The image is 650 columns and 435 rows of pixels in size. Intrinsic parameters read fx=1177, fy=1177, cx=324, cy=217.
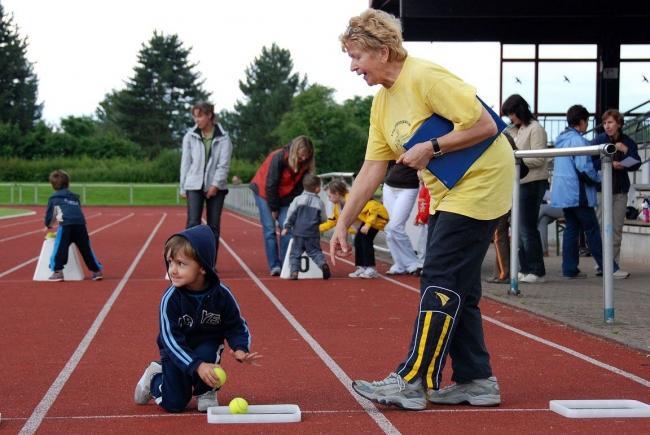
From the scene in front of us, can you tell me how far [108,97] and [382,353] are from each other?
436 ft

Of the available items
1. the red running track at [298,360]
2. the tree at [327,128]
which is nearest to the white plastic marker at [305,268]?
the red running track at [298,360]

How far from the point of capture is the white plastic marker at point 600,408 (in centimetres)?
562

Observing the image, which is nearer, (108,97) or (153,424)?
(153,424)

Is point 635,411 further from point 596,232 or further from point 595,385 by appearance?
point 596,232

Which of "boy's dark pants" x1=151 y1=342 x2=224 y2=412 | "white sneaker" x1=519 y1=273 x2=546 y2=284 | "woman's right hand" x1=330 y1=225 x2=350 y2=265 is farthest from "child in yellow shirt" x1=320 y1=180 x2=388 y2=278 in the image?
"boy's dark pants" x1=151 y1=342 x2=224 y2=412

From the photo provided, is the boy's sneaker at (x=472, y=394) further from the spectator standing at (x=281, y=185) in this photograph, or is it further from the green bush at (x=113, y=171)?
the green bush at (x=113, y=171)

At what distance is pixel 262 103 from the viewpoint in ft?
406

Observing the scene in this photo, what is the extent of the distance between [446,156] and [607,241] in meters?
3.67

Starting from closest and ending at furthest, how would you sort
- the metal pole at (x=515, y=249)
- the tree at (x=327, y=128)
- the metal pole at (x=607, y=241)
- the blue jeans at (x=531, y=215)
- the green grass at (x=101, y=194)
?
the metal pole at (x=607, y=241), the metal pole at (x=515, y=249), the blue jeans at (x=531, y=215), the green grass at (x=101, y=194), the tree at (x=327, y=128)

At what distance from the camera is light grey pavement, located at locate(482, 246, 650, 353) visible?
876 centimetres

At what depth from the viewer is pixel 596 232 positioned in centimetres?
1312

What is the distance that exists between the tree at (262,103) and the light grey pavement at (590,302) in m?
103

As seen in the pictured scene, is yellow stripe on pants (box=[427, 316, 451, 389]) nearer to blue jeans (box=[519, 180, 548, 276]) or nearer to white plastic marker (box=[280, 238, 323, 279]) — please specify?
blue jeans (box=[519, 180, 548, 276])

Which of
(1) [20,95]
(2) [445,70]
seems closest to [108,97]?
(1) [20,95]
